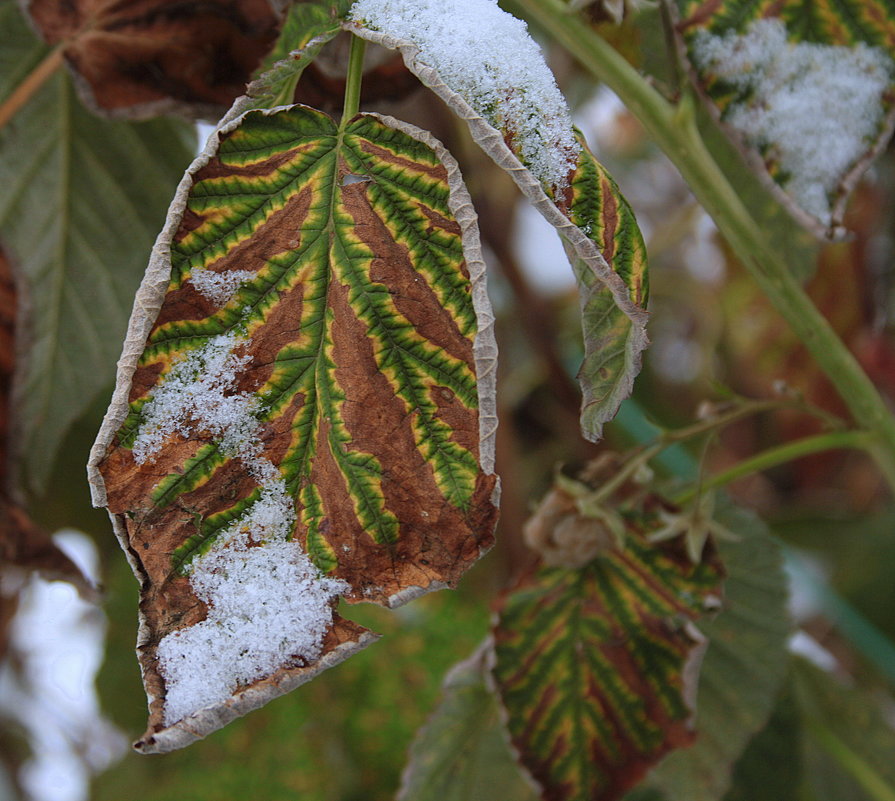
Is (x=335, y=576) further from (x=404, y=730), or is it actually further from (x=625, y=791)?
(x=404, y=730)

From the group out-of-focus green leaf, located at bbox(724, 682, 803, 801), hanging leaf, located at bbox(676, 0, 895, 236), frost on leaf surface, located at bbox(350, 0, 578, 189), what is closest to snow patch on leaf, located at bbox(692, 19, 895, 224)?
hanging leaf, located at bbox(676, 0, 895, 236)

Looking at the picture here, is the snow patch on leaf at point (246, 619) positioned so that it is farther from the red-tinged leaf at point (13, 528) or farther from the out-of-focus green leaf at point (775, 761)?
the out-of-focus green leaf at point (775, 761)

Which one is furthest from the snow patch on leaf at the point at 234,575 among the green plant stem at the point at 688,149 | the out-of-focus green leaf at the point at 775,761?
the out-of-focus green leaf at the point at 775,761

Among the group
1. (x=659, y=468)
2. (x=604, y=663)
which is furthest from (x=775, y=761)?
(x=659, y=468)

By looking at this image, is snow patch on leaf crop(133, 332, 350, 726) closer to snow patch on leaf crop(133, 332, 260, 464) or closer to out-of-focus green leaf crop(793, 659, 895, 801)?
snow patch on leaf crop(133, 332, 260, 464)

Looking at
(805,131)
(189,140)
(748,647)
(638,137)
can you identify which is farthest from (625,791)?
(638,137)
